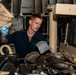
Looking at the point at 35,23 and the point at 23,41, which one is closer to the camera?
the point at 35,23

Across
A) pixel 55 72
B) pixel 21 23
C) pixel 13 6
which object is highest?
pixel 13 6

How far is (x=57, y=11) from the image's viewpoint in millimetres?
1794

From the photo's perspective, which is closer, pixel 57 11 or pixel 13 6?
pixel 57 11

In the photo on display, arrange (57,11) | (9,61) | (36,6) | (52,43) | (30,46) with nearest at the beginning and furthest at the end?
1. (9,61)
2. (57,11)
3. (30,46)
4. (52,43)
5. (36,6)

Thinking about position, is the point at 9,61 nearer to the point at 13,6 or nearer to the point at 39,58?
the point at 39,58

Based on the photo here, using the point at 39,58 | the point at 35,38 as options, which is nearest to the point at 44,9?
the point at 35,38

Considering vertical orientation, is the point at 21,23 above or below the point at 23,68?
above

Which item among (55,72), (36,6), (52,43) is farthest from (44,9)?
(55,72)

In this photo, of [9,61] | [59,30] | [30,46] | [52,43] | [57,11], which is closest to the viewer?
[9,61]

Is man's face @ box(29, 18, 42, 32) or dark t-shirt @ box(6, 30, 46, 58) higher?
man's face @ box(29, 18, 42, 32)

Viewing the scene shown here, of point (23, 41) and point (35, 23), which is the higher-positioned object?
point (35, 23)

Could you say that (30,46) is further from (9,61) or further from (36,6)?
(36,6)

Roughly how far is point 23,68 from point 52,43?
0.99m

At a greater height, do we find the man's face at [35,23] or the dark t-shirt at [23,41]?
the man's face at [35,23]
